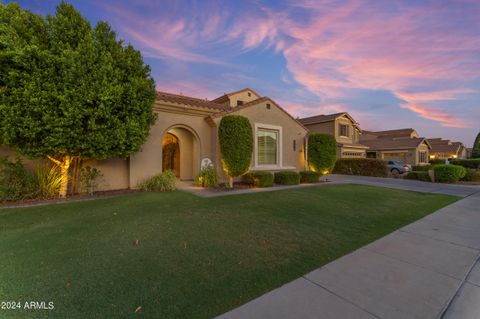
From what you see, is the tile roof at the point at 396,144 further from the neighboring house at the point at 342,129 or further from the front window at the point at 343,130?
the front window at the point at 343,130

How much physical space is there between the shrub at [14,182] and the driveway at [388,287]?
8.42m

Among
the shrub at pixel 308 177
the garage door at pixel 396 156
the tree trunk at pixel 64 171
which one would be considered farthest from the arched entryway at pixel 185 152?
the garage door at pixel 396 156

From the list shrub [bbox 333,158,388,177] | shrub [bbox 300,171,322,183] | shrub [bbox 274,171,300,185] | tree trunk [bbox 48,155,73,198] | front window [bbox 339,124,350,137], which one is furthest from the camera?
front window [bbox 339,124,350,137]

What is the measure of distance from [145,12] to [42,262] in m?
10.5

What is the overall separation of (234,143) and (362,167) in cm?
1632

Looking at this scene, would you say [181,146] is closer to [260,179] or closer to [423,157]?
[260,179]

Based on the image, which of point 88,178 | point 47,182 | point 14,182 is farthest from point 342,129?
point 14,182

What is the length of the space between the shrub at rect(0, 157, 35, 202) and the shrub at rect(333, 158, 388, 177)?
76.8 ft

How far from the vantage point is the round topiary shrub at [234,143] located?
9633 millimetres

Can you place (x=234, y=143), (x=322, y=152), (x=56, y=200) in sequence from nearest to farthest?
(x=56, y=200), (x=234, y=143), (x=322, y=152)

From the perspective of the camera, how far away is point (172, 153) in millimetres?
13586

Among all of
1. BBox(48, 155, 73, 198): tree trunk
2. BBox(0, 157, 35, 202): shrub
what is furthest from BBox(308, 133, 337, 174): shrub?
BBox(0, 157, 35, 202): shrub

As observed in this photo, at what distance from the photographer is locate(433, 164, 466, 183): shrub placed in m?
14.1

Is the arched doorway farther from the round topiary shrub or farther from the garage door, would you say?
the garage door
